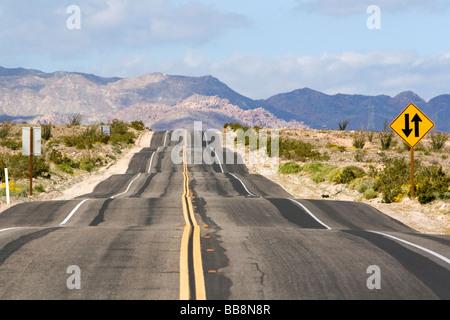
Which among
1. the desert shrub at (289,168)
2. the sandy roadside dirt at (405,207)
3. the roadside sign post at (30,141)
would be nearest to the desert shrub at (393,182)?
the sandy roadside dirt at (405,207)

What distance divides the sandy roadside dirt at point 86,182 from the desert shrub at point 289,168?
12445 mm

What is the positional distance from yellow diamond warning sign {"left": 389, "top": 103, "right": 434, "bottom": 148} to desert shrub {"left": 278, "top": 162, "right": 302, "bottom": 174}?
1974 cm

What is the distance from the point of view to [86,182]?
38875 millimetres

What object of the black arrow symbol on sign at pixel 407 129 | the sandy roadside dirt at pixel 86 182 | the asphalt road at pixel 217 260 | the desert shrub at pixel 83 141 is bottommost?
the sandy roadside dirt at pixel 86 182

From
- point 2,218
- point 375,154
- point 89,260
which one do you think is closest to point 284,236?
point 89,260

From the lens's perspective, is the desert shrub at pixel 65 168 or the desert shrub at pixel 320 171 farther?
the desert shrub at pixel 65 168

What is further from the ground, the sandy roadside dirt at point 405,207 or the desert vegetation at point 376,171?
the desert vegetation at point 376,171

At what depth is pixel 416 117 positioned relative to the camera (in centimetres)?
2344

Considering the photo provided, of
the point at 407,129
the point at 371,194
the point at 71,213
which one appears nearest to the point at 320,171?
the point at 371,194

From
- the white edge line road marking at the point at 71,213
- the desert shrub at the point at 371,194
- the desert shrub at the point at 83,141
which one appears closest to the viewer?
the white edge line road marking at the point at 71,213

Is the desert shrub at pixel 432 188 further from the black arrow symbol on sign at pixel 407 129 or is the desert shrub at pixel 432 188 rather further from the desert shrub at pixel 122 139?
the desert shrub at pixel 122 139

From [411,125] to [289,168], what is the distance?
2122 centimetres

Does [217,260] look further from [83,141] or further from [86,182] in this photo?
[83,141]

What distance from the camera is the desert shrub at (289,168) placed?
43.6 meters
